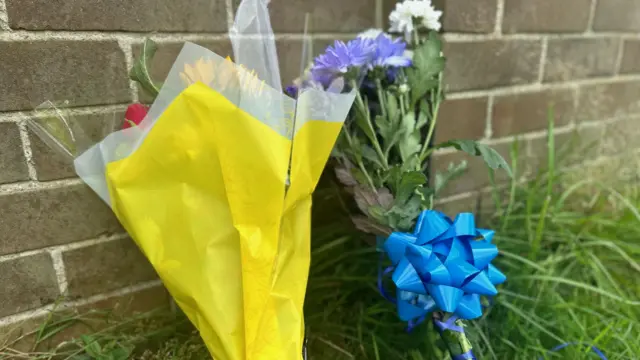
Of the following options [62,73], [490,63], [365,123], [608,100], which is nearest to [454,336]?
[365,123]

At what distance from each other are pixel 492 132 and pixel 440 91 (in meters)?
0.29

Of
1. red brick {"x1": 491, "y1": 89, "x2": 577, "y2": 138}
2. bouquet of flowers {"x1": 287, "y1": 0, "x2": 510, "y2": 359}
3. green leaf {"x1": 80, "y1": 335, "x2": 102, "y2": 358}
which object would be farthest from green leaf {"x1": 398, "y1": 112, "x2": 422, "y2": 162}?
green leaf {"x1": 80, "y1": 335, "x2": 102, "y2": 358}

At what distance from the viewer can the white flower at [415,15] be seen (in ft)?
2.55

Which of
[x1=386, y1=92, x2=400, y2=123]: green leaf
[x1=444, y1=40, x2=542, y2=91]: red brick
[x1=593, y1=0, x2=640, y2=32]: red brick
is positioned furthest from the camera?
[x1=593, y1=0, x2=640, y2=32]: red brick

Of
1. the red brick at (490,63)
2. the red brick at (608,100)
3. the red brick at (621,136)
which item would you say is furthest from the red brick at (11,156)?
the red brick at (621,136)

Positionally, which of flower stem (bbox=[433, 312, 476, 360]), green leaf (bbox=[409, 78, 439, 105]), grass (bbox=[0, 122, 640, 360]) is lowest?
grass (bbox=[0, 122, 640, 360])

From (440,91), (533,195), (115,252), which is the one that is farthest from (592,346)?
(115,252)

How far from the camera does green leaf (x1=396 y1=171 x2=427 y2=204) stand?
2.17 ft

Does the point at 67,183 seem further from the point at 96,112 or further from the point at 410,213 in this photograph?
the point at 410,213

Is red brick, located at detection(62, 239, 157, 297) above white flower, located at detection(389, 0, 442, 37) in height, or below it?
below

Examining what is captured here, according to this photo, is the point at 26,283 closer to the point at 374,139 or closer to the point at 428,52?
the point at 374,139

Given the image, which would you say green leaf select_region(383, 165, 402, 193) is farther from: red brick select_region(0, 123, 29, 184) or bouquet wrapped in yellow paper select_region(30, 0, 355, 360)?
red brick select_region(0, 123, 29, 184)

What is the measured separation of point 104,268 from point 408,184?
53 cm

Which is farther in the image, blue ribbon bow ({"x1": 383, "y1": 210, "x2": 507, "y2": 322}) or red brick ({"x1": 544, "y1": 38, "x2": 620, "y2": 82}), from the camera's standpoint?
red brick ({"x1": 544, "y1": 38, "x2": 620, "y2": 82})
